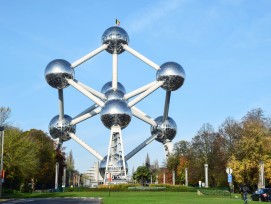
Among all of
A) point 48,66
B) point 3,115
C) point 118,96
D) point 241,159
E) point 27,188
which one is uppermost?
point 48,66

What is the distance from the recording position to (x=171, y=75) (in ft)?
199

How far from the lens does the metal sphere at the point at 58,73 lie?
5947cm

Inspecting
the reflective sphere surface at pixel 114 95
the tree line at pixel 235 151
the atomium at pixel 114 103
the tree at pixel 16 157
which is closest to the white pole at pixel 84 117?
the atomium at pixel 114 103

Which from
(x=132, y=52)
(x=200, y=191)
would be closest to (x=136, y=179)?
(x=132, y=52)

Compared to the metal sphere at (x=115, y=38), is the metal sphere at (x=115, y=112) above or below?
below

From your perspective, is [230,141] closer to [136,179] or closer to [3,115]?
[136,179]

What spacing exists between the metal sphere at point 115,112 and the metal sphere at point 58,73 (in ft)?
24.2

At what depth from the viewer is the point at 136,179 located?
7819 centimetres

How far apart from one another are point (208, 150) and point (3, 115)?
109 ft

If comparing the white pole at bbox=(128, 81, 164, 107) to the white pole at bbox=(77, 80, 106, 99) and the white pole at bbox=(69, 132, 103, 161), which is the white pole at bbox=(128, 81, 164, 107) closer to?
the white pole at bbox=(77, 80, 106, 99)

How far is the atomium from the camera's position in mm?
58844

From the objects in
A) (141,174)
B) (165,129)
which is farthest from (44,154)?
(165,129)

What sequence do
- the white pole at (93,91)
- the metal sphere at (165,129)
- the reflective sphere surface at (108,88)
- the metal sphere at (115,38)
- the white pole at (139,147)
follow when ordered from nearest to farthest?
1. the metal sphere at (115,38)
2. the white pole at (93,91)
3. the white pole at (139,147)
4. the metal sphere at (165,129)
5. the reflective sphere surface at (108,88)

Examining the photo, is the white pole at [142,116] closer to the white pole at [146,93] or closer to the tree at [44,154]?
the white pole at [146,93]
